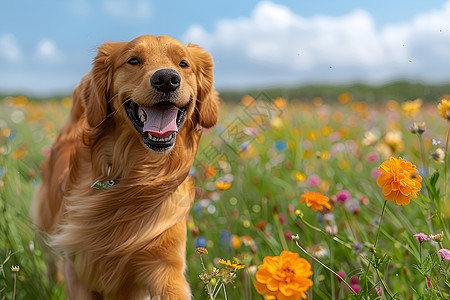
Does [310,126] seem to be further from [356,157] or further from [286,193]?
[286,193]

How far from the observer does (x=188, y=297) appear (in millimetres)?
1698

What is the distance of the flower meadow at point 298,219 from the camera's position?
4.29ft

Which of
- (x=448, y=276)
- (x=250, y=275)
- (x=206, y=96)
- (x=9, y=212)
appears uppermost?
(x=206, y=96)

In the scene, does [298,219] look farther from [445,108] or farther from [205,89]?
[445,108]

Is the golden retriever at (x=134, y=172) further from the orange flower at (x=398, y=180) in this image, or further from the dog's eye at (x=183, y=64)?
the orange flower at (x=398, y=180)

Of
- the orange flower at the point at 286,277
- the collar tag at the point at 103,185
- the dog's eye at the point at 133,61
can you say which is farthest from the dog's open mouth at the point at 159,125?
the orange flower at the point at 286,277

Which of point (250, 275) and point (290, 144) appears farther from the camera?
point (290, 144)

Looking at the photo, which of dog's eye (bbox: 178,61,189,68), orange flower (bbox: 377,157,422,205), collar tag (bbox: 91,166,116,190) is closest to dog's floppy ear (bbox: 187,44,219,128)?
dog's eye (bbox: 178,61,189,68)

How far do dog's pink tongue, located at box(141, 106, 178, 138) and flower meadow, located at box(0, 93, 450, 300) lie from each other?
0.38 metres

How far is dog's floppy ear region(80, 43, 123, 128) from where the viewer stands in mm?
1812

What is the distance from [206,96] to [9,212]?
1.44 meters

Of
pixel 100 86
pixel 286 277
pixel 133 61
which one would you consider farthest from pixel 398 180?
pixel 100 86

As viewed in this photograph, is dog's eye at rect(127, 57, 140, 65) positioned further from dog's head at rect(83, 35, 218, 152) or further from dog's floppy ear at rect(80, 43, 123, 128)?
dog's floppy ear at rect(80, 43, 123, 128)

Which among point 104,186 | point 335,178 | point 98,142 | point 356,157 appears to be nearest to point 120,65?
point 98,142
